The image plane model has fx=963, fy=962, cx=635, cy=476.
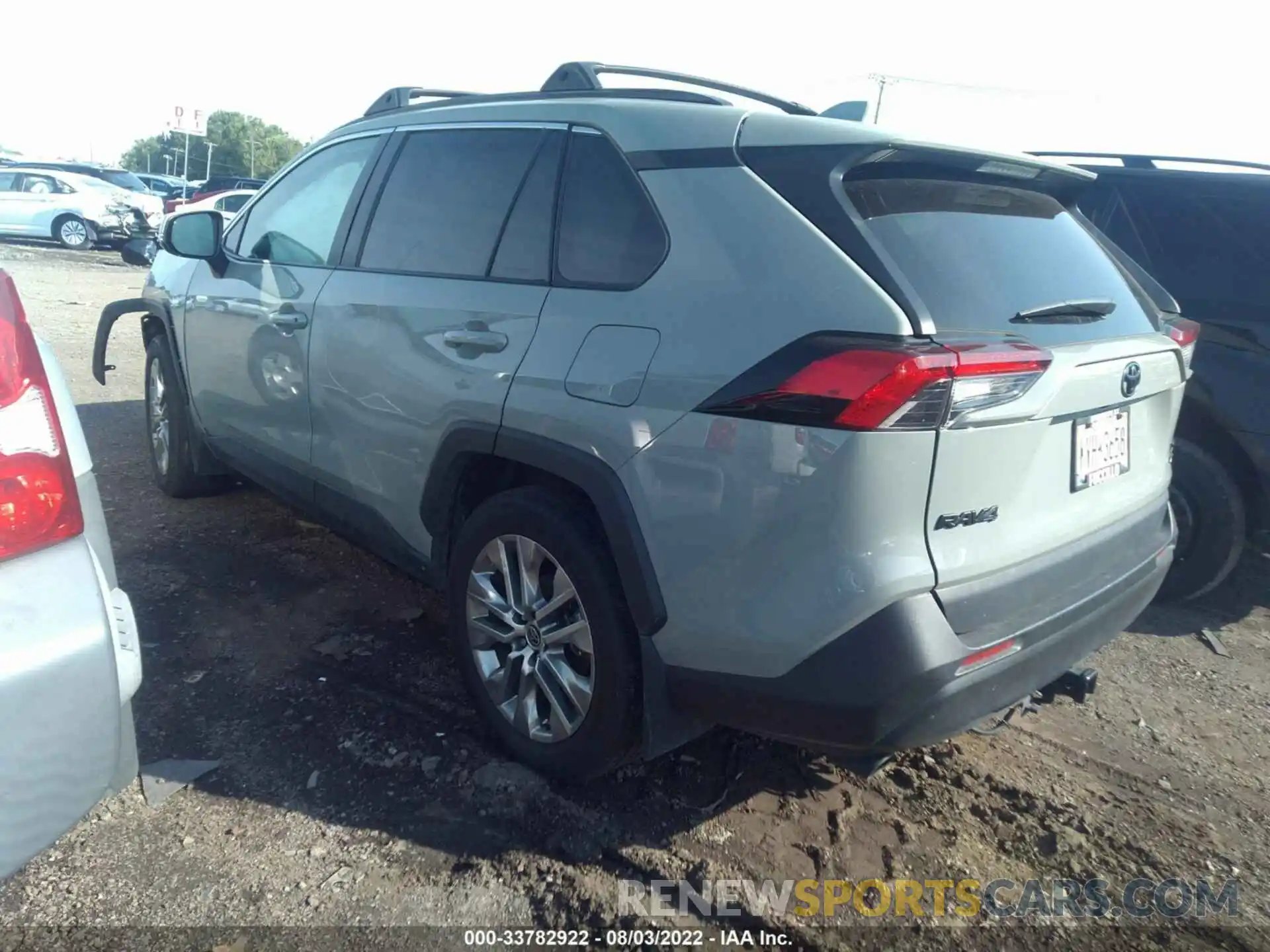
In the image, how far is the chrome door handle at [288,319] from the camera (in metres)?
3.62

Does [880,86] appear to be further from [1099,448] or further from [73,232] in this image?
[73,232]

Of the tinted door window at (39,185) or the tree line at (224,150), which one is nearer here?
the tinted door window at (39,185)

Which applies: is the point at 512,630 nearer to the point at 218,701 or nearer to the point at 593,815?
the point at 593,815

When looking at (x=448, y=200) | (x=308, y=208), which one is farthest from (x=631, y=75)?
(x=308, y=208)

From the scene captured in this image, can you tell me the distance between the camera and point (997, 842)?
8.88 ft

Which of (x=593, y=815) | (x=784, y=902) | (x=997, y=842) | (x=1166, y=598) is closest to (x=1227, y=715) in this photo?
(x=1166, y=598)

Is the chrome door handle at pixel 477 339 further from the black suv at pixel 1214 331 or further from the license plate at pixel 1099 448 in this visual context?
the black suv at pixel 1214 331

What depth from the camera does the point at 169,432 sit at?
493cm

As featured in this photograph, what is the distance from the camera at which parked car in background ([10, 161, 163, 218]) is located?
21.4m

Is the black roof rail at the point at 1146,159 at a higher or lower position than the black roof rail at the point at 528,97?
lower

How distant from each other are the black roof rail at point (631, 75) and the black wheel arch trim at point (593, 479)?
1165 millimetres

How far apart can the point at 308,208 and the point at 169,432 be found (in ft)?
5.49

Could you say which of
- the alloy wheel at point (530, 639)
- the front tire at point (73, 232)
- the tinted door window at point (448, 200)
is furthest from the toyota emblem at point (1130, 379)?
the front tire at point (73, 232)

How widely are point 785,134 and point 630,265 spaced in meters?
0.50
